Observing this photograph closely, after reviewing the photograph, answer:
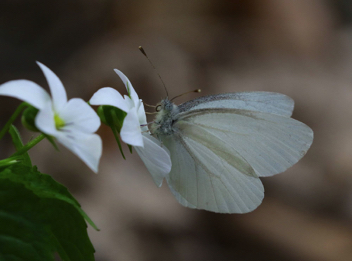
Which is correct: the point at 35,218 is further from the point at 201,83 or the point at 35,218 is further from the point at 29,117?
the point at 201,83

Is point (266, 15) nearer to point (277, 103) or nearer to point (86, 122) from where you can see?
point (277, 103)

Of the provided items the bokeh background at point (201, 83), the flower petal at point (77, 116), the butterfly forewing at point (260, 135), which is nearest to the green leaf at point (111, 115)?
the flower petal at point (77, 116)

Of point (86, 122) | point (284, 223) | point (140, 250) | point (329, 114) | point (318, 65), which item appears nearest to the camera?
point (86, 122)

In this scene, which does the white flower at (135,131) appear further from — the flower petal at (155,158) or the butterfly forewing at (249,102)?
the butterfly forewing at (249,102)

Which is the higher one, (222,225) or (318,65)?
(318,65)

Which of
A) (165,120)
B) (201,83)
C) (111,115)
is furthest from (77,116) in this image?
(201,83)

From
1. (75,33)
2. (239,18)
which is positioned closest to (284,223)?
(239,18)
